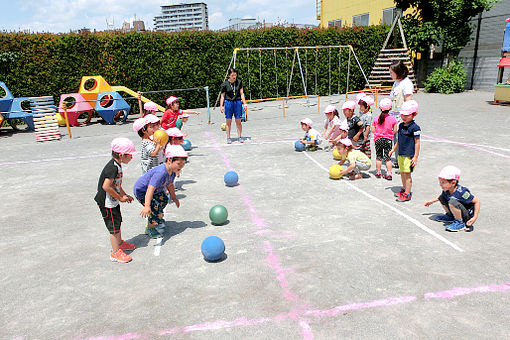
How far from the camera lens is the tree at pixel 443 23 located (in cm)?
2208

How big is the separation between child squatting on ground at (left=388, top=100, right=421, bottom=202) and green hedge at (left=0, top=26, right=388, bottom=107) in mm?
17277

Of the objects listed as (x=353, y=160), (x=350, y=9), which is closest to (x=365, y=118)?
(x=353, y=160)

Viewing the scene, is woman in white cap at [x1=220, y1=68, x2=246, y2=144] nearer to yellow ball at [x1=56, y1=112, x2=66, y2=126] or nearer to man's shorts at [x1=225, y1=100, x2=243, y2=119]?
man's shorts at [x1=225, y1=100, x2=243, y2=119]

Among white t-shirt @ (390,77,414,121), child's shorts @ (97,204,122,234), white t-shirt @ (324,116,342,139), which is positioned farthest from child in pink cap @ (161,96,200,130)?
white t-shirt @ (390,77,414,121)

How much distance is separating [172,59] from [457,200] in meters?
19.1

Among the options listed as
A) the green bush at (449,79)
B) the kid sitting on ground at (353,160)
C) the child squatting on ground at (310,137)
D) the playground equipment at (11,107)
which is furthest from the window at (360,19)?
the kid sitting on ground at (353,160)

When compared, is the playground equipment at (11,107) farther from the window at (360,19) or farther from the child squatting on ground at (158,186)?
the window at (360,19)

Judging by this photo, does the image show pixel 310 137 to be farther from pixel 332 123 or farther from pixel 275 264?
pixel 275 264

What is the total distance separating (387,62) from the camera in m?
25.3

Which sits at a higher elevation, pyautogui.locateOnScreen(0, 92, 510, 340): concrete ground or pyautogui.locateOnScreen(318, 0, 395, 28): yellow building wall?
pyautogui.locateOnScreen(318, 0, 395, 28): yellow building wall

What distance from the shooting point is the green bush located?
76.8 ft

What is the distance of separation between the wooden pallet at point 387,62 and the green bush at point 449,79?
1.13 meters

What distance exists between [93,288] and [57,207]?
136 inches

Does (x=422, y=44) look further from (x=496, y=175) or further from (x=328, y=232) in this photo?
(x=328, y=232)
